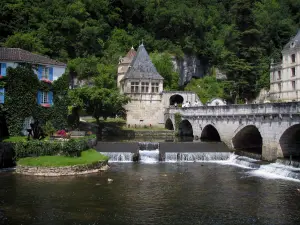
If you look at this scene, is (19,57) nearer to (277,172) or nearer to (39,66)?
(39,66)

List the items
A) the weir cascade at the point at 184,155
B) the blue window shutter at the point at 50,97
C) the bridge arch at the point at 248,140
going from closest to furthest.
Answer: the weir cascade at the point at 184,155 → the bridge arch at the point at 248,140 → the blue window shutter at the point at 50,97

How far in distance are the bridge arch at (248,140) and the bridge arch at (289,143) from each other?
6.68 meters

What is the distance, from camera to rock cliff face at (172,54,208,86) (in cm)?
8482

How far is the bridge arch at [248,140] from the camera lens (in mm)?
43375

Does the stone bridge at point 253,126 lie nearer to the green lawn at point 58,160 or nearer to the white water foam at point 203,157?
the white water foam at point 203,157

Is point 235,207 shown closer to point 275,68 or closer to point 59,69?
point 59,69

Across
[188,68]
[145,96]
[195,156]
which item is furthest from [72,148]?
[188,68]

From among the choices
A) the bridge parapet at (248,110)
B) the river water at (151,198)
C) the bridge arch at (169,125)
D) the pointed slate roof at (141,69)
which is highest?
the pointed slate roof at (141,69)

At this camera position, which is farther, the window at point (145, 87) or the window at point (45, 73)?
the window at point (145, 87)

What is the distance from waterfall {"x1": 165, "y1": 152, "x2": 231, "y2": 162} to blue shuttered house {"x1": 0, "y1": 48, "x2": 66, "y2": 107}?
53.8ft

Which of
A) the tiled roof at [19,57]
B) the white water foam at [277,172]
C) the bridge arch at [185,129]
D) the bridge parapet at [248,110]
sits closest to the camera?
the white water foam at [277,172]

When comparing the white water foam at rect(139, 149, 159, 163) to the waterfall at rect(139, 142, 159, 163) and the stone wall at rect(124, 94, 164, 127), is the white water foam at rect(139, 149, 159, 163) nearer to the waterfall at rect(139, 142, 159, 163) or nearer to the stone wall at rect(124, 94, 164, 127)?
the waterfall at rect(139, 142, 159, 163)

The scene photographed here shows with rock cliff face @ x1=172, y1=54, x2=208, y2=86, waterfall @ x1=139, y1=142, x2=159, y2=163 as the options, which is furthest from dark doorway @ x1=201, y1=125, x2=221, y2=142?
rock cliff face @ x1=172, y1=54, x2=208, y2=86

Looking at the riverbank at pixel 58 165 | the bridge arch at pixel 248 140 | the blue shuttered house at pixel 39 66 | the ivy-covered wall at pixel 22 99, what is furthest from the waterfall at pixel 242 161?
the blue shuttered house at pixel 39 66
